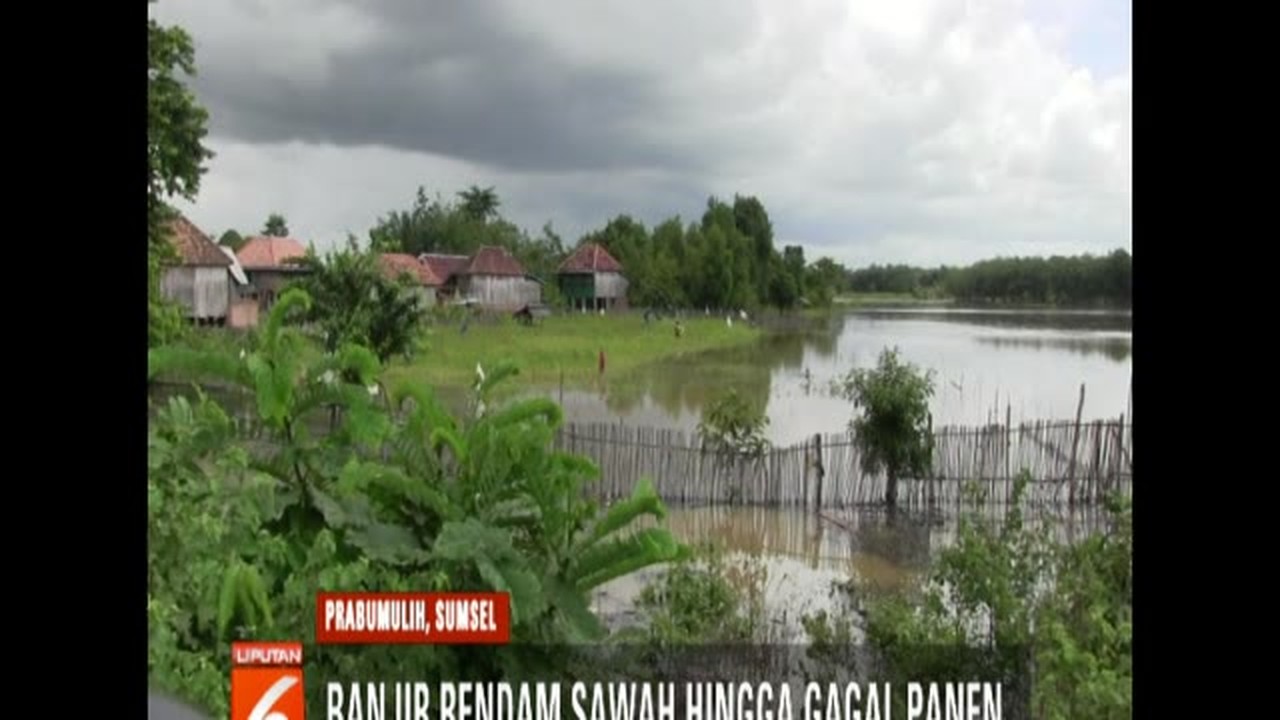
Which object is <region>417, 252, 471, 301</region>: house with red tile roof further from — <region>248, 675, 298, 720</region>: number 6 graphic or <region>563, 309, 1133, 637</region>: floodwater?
<region>248, 675, 298, 720</region>: number 6 graphic

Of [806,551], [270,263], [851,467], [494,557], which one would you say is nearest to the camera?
[494,557]

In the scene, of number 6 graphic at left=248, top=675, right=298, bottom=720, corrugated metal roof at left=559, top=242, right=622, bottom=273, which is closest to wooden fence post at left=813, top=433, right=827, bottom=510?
corrugated metal roof at left=559, top=242, right=622, bottom=273

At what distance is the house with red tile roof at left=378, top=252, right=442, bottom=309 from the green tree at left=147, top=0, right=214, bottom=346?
→ 0.62 m

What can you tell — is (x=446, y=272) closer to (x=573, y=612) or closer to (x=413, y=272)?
(x=413, y=272)

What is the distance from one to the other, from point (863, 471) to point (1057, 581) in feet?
2.98

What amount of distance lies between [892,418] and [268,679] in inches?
86.8

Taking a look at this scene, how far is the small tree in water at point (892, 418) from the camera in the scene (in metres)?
3.63

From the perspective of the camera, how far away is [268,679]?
2816mm

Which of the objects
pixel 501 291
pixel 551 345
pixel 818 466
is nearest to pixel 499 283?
pixel 501 291

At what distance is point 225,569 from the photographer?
2.83 meters

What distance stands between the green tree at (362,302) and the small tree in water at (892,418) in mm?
1502
